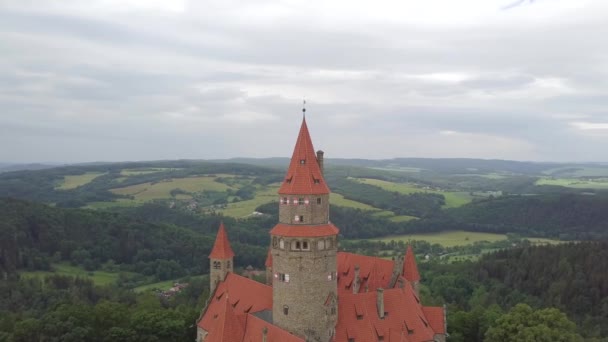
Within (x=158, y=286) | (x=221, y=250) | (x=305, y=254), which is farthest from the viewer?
(x=158, y=286)

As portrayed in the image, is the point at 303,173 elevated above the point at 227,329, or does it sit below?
above

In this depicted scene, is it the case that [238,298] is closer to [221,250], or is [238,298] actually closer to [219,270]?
[219,270]

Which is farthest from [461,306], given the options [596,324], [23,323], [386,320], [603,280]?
[23,323]

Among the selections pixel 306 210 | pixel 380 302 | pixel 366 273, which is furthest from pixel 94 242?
pixel 306 210

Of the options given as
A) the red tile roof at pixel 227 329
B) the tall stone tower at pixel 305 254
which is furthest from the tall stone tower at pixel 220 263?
the tall stone tower at pixel 305 254

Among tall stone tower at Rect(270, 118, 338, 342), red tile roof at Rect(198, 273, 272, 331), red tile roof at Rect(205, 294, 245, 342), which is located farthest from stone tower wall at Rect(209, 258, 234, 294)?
tall stone tower at Rect(270, 118, 338, 342)

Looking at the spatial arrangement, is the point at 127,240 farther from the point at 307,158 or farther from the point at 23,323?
the point at 307,158

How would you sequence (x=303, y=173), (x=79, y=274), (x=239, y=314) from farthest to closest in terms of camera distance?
(x=79, y=274)
(x=239, y=314)
(x=303, y=173)
